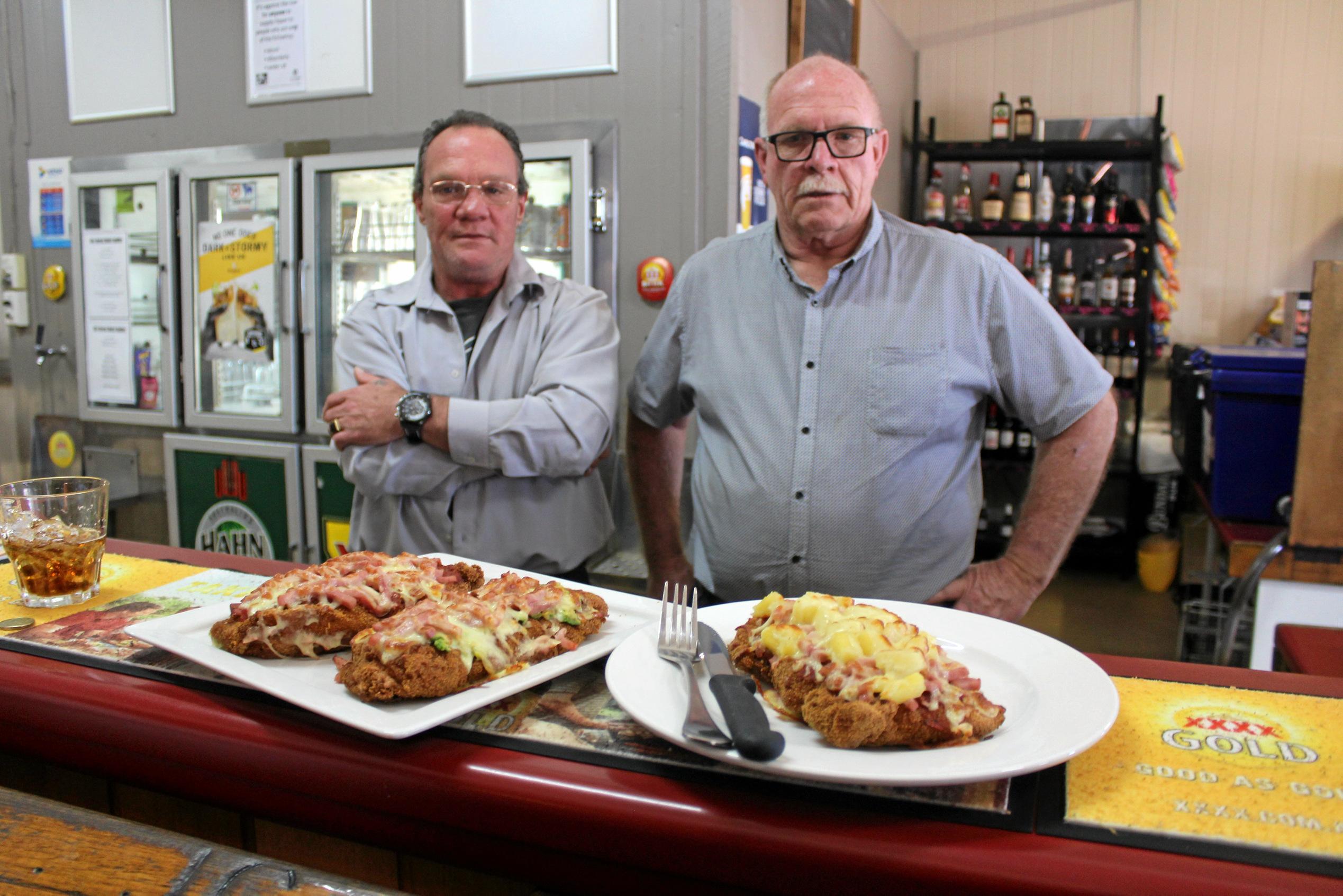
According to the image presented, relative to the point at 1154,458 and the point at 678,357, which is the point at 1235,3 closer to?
the point at 1154,458

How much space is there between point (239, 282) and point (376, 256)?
692 mm

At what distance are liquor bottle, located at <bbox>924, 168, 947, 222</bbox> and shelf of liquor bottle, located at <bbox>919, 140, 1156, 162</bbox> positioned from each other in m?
0.12

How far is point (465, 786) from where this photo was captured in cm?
83

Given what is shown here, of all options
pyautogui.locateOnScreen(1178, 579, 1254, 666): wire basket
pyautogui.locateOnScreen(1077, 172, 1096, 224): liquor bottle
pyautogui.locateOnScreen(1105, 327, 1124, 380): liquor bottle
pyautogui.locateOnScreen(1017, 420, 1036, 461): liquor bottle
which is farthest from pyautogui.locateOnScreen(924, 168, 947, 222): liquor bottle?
pyautogui.locateOnScreen(1178, 579, 1254, 666): wire basket

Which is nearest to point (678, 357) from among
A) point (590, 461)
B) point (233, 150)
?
point (590, 461)

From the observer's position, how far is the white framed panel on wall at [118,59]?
3791mm

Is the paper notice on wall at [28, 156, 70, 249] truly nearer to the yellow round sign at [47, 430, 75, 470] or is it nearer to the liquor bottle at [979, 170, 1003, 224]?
the yellow round sign at [47, 430, 75, 470]

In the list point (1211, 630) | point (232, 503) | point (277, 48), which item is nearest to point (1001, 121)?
point (1211, 630)

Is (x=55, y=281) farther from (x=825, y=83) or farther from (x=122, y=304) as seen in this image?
(x=825, y=83)

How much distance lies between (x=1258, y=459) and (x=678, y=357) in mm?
1769

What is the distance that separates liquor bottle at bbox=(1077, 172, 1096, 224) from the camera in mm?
5406

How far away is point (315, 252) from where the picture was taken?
11.8 feet

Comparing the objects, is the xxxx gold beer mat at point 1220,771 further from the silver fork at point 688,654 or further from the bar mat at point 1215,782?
the silver fork at point 688,654

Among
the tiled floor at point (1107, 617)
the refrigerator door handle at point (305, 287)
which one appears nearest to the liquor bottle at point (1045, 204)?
the tiled floor at point (1107, 617)
